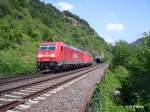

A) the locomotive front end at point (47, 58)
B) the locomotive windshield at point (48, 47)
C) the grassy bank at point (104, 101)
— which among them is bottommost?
the grassy bank at point (104, 101)

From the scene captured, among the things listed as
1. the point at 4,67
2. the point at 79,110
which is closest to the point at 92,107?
the point at 79,110

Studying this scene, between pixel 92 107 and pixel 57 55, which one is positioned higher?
pixel 57 55

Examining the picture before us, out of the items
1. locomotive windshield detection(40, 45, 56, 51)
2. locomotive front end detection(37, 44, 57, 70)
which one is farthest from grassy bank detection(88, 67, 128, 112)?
locomotive windshield detection(40, 45, 56, 51)

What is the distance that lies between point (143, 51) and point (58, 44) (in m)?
10.6

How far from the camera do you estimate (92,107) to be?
11.7 m

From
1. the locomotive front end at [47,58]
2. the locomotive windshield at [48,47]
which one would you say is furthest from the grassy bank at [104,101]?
the locomotive windshield at [48,47]

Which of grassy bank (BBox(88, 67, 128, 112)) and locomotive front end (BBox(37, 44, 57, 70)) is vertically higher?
locomotive front end (BBox(37, 44, 57, 70))

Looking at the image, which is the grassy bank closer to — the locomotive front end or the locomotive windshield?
the locomotive front end

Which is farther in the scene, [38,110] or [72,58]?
[72,58]

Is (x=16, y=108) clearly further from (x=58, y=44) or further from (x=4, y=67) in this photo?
(x=58, y=44)

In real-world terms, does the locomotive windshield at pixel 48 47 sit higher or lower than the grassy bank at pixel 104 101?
higher

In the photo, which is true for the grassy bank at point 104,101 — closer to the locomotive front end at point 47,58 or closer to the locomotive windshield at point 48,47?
the locomotive front end at point 47,58

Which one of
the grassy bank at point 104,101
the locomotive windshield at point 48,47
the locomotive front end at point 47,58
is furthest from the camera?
the locomotive windshield at point 48,47

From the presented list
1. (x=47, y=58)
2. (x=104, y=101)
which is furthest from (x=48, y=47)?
(x=104, y=101)
